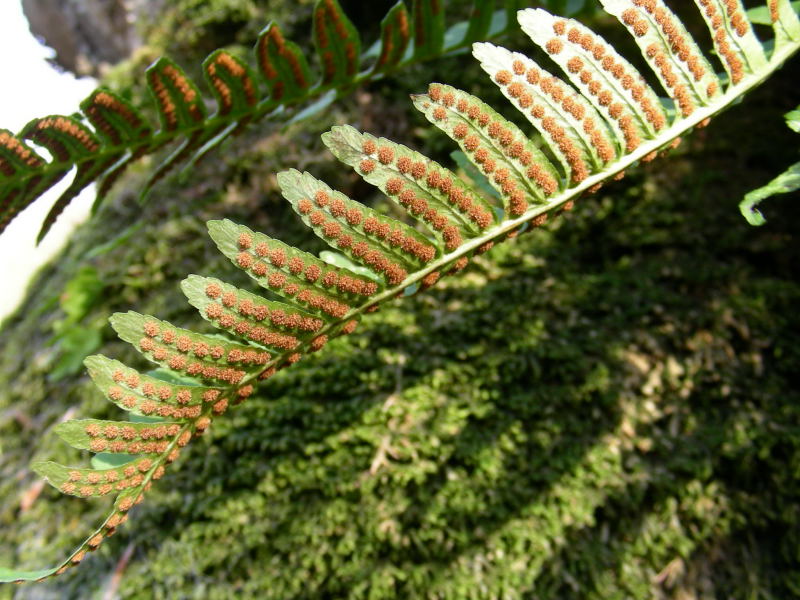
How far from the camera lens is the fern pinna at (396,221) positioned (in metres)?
0.89

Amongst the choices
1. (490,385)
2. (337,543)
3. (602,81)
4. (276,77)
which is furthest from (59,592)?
(602,81)

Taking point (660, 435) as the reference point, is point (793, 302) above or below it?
below

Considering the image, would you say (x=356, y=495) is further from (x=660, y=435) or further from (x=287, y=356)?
(x=660, y=435)

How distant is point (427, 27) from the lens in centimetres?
142

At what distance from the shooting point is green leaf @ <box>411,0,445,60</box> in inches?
54.6

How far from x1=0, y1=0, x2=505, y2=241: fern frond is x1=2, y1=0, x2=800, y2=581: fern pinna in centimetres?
45

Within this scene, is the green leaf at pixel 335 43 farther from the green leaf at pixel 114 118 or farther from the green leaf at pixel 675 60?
the green leaf at pixel 675 60


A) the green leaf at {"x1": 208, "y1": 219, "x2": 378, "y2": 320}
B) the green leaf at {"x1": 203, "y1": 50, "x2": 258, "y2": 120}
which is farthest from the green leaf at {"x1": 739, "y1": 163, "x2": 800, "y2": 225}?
the green leaf at {"x1": 203, "y1": 50, "x2": 258, "y2": 120}

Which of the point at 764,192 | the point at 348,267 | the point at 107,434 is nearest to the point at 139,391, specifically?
the point at 107,434

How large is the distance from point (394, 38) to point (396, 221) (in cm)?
65

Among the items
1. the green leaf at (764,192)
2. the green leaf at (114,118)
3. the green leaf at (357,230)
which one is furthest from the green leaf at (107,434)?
the green leaf at (764,192)

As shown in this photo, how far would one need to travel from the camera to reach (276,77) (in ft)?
4.34

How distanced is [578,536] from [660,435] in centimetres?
32

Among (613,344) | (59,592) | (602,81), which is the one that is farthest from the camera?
(613,344)
